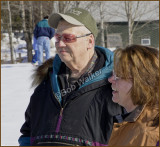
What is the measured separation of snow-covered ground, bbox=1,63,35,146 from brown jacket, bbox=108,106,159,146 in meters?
1.16

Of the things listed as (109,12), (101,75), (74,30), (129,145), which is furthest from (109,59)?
(109,12)

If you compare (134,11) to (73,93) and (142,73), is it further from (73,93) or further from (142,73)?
(142,73)

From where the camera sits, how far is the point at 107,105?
6.90 ft

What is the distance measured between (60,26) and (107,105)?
28.2 inches

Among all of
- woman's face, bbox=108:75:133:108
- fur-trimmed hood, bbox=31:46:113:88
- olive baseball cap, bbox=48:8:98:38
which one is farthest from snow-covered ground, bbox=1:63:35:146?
woman's face, bbox=108:75:133:108

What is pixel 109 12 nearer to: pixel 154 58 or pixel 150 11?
pixel 150 11

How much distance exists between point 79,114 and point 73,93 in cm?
15

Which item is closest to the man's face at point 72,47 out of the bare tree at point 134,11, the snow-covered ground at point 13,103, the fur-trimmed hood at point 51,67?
the fur-trimmed hood at point 51,67

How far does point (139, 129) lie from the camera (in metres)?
1.37

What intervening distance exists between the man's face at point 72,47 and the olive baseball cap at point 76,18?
0.06 meters

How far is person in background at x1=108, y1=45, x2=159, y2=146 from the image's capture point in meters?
1.39

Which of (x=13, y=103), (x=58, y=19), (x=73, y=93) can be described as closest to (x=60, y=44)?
(x=58, y=19)

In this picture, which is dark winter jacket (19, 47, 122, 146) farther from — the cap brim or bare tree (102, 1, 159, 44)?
bare tree (102, 1, 159, 44)

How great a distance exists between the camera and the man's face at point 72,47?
7.52ft
